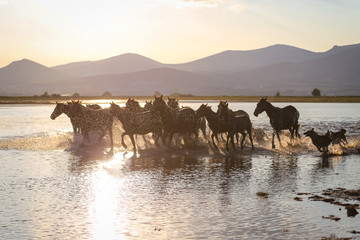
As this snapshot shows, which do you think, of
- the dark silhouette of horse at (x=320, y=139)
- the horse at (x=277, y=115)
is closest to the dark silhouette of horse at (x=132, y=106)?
the horse at (x=277, y=115)

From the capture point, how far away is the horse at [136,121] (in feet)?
66.6

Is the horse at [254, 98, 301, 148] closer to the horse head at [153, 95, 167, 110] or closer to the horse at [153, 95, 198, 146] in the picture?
the horse at [153, 95, 198, 146]

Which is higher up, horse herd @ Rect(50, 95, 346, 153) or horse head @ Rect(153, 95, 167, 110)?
horse head @ Rect(153, 95, 167, 110)

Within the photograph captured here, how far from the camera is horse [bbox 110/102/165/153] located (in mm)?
20312

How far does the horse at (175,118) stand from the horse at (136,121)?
0.91ft

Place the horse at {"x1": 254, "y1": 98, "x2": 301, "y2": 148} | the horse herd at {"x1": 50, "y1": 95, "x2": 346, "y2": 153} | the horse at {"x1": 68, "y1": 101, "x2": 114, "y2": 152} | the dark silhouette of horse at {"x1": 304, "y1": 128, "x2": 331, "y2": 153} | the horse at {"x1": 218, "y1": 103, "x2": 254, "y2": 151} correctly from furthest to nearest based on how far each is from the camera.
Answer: the horse at {"x1": 254, "y1": 98, "x2": 301, "y2": 148}
the horse at {"x1": 68, "y1": 101, "x2": 114, "y2": 152}
the horse herd at {"x1": 50, "y1": 95, "x2": 346, "y2": 153}
the horse at {"x1": 218, "y1": 103, "x2": 254, "y2": 151}
the dark silhouette of horse at {"x1": 304, "y1": 128, "x2": 331, "y2": 153}

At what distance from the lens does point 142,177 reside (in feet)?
46.9

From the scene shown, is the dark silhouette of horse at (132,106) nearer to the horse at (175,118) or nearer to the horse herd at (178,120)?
the horse herd at (178,120)

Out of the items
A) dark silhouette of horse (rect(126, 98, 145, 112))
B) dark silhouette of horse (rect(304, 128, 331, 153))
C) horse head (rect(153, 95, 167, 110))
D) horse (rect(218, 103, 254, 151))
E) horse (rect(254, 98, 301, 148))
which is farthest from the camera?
horse (rect(254, 98, 301, 148))

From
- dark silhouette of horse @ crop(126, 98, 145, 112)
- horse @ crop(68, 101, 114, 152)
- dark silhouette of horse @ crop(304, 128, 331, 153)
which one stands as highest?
dark silhouette of horse @ crop(126, 98, 145, 112)

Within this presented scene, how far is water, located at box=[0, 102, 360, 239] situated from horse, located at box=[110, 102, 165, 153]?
3.07 feet

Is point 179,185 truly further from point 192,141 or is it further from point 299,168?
point 192,141

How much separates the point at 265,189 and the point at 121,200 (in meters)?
3.79

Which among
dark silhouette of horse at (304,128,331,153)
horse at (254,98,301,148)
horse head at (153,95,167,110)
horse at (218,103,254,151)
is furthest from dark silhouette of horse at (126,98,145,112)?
dark silhouette of horse at (304,128,331,153)
